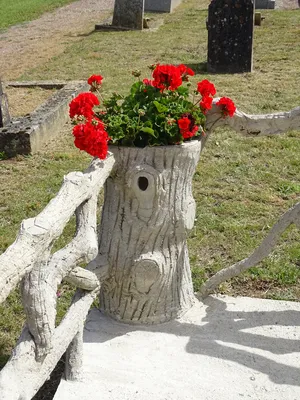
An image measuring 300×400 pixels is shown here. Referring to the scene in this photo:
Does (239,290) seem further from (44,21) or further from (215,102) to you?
(44,21)

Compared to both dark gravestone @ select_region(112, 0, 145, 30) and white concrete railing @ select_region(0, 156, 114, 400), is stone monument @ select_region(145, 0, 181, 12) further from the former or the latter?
white concrete railing @ select_region(0, 156, 114, 400)

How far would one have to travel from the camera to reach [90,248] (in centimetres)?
262

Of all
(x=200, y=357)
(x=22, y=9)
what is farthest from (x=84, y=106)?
(x=22, y=9)

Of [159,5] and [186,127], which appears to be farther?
[159,5]

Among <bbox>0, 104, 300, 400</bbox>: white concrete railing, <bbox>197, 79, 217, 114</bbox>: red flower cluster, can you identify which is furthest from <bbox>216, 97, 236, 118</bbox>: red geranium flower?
<bbox>0, 104, 300, 400</bbox>: white concrete railing

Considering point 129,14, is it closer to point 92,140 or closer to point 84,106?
point 84,106

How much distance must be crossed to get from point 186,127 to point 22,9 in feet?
54.8

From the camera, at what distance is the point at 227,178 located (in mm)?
5887

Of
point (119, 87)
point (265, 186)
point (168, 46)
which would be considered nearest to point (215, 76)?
point (119, 87)

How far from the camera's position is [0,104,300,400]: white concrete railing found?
2.17 meters

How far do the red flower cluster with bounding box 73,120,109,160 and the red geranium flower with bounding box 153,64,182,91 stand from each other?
427 mm

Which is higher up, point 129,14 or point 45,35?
point 129,14

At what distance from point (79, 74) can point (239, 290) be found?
264 inches

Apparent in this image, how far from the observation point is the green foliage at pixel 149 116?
9.46 feet
